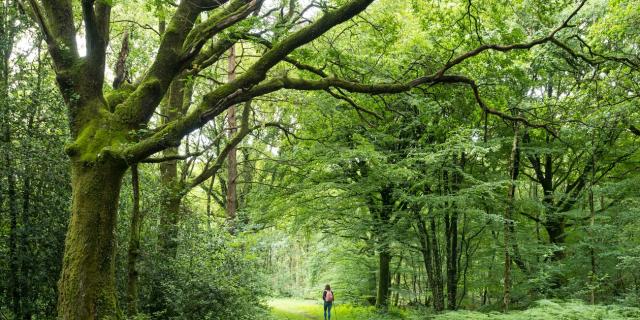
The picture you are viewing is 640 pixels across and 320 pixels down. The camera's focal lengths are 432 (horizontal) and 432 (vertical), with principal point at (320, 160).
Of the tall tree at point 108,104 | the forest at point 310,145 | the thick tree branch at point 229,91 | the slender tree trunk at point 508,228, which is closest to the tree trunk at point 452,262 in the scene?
the forest at point 310,145

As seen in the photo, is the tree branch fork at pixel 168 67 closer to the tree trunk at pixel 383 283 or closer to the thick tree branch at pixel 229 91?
the thick tree branch at pixel 229 91

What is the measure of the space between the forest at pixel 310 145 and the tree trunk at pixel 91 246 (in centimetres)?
3

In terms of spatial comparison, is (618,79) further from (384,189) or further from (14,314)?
(14,314)

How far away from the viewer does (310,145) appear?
13070mm

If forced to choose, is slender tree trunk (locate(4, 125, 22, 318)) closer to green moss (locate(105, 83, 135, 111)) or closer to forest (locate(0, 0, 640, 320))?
forest (locate(0, 0, 640, 320))

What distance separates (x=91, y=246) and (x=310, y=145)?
7.75 m

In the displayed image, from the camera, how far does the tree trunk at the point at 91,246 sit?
19.5 feet

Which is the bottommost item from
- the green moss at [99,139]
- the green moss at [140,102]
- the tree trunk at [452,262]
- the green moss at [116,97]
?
the tree trunk at [452,262]

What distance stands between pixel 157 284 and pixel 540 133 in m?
12.0

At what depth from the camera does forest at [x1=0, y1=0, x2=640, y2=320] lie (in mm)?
6531

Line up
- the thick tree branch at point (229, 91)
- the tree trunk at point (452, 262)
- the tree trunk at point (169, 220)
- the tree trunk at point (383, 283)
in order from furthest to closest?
the tree trunk at point (383, 283), the tree trunk at point (452, 262), the tree trunk at point (169, 220), the thick tree branch at point (229, 91)

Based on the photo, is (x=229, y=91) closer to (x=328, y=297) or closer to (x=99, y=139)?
(x=99, y=139)

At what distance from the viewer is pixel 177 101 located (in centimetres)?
1186

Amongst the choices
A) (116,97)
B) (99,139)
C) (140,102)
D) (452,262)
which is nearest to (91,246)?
(99,139)
